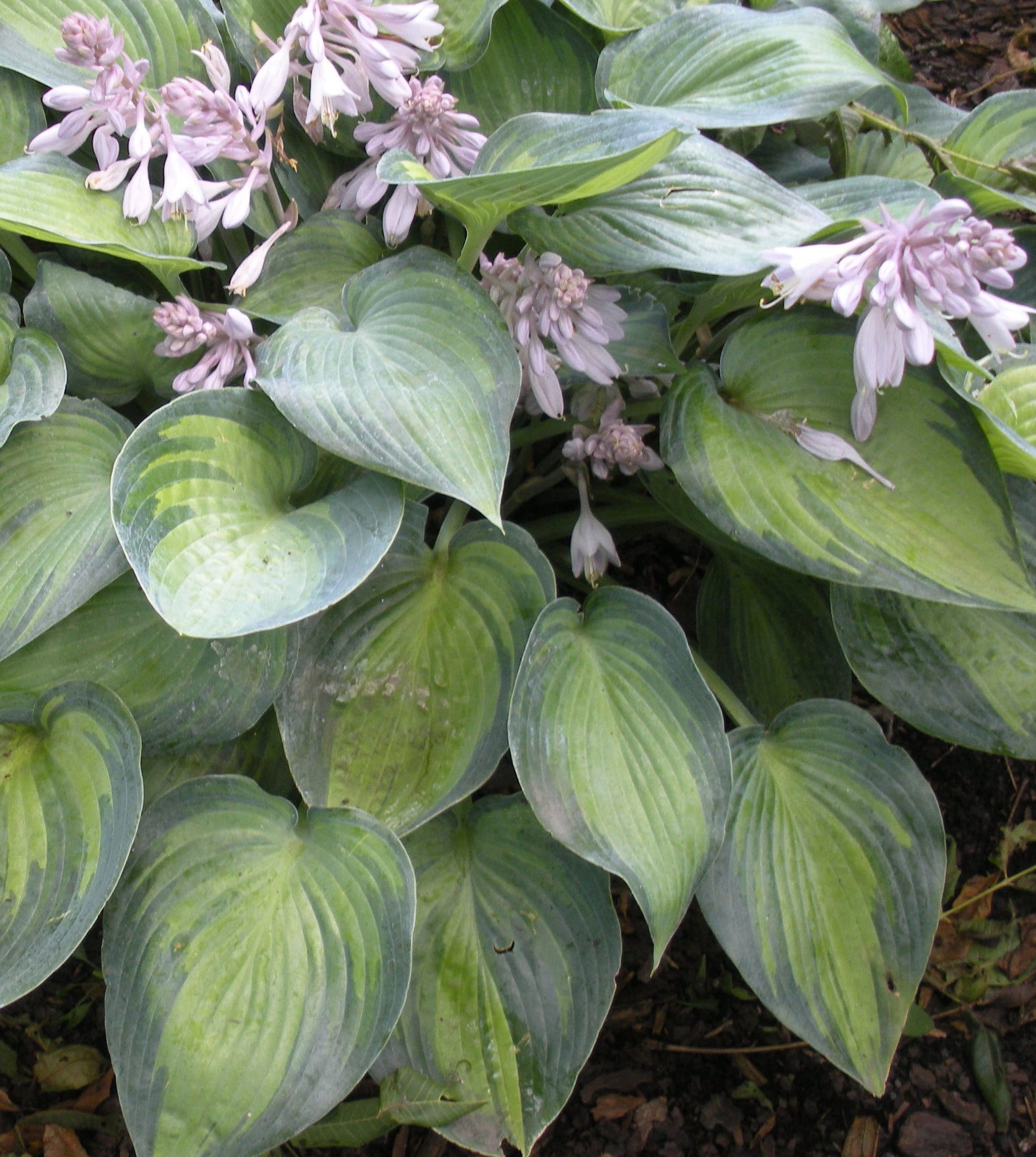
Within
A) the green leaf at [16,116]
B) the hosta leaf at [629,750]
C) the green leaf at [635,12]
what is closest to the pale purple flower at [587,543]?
the hosta leaf at [629,750]

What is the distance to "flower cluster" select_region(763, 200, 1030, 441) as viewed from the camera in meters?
0.76

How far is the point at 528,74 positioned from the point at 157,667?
0.88 m

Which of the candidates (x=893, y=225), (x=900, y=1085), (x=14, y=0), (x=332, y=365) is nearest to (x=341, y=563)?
(x=332, y=365)

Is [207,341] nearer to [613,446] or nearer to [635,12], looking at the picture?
[613,446]

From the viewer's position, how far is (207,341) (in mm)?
980

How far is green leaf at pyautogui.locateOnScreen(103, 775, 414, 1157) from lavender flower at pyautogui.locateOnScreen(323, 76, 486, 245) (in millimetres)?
646

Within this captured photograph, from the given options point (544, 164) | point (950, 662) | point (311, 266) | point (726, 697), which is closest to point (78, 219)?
point (311, 266)

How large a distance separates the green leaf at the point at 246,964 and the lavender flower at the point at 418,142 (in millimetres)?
646

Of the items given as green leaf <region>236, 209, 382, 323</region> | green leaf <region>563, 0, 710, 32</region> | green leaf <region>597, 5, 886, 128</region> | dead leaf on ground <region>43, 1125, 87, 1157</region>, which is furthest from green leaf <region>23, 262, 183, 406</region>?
dead leaf on ground <region>43, 1125, 87, 1157</region>

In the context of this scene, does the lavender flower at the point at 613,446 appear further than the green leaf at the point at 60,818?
Yes

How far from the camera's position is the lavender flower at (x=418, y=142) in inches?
40.0

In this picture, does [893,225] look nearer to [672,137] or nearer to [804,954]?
[672,137]

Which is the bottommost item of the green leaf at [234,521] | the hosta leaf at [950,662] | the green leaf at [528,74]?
the hosta leaf at [950,662]

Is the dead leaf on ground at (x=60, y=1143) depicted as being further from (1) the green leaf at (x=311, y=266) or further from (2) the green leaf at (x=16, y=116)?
(2) the green leaf at (x=16, y=116)
